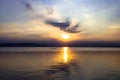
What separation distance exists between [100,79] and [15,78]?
738 centimetres

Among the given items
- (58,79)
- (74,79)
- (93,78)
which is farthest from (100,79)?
(58,79)

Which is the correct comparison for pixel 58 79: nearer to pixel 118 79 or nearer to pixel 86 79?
pixel 86 79

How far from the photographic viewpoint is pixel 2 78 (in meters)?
21.8

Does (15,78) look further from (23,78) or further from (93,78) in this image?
(93,78)

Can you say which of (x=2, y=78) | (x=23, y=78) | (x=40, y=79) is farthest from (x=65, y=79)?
(x=2, y=78)

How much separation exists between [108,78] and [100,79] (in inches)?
31.9

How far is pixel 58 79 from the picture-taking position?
72.0 ft

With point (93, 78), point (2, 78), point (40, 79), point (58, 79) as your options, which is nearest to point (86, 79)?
point (93, 78)

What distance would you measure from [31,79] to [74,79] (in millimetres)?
3741

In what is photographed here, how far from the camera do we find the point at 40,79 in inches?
851

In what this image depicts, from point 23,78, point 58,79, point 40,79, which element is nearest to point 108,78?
point 58,79

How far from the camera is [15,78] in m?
21.7

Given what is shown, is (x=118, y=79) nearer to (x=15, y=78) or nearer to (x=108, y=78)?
(x=108, y=78)

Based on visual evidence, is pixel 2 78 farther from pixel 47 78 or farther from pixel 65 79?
pixel 65 79
